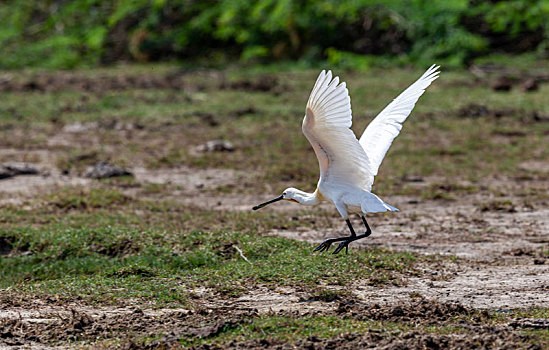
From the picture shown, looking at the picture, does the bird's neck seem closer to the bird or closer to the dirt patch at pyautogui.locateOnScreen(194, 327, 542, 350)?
the bird

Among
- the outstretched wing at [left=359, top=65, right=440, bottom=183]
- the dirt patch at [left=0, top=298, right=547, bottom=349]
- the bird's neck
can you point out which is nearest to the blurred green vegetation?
the outstretched wing at [left=359, top=65, right=440, bottom=183]

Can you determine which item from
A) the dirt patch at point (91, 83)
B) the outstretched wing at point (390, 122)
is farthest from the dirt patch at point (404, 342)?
the dirt patch at point (91, 83)

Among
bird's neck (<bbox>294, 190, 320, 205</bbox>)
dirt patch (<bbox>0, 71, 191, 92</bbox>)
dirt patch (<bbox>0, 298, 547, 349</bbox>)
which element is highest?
bird's neck (<bbox>294, 190, 320, 205</bbox>)

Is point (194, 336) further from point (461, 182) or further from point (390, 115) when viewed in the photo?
point (461, 182)

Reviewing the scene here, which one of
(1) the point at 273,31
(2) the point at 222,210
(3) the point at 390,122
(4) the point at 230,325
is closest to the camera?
(4) the point at 230,325

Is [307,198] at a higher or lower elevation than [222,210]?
higher

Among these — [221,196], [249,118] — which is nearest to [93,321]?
[221,196]

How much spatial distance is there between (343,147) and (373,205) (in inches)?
17.8

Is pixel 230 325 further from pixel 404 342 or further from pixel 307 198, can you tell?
pixel 307 198

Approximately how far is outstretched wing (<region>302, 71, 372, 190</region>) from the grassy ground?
715 mm

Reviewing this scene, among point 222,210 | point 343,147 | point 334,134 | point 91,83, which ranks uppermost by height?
point 334,134

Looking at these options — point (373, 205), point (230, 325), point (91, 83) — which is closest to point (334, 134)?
point (373, 205)

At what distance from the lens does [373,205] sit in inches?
226

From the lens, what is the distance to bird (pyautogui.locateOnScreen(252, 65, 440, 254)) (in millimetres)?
5344
